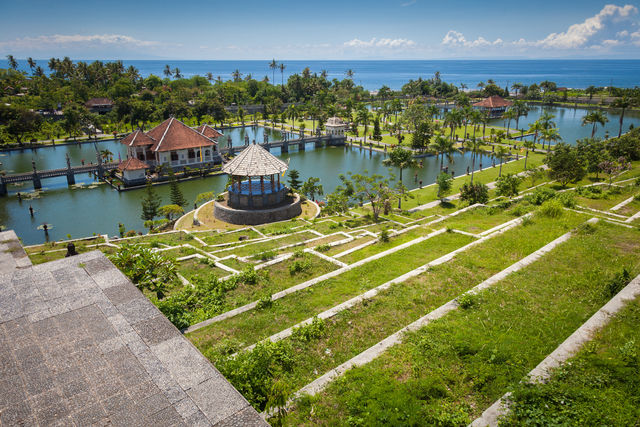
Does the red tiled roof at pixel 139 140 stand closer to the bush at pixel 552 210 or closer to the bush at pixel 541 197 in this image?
the bush at pixel 541 197

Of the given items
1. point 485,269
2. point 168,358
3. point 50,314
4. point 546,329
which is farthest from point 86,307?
point 485,269

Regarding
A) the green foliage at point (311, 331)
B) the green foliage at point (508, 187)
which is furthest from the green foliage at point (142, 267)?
the green foliage at point (508, 187)

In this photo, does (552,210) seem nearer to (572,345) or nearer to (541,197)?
(541,197)

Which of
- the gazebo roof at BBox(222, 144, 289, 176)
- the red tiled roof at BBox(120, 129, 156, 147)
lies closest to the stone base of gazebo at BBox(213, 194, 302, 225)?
the gazebo roof at BBox(222, 144, 289, 176)

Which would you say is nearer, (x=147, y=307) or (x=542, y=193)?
(x=147, y=307)

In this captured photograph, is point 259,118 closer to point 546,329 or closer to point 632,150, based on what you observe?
point 632,150
